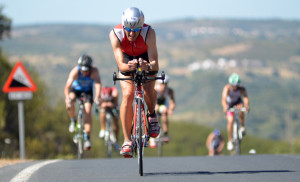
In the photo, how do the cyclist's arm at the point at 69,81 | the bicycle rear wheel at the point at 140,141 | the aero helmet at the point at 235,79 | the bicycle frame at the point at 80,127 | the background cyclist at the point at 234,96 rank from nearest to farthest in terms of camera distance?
1. the bicycle rear wheel at the point at 140,141
2. the cyclist's arm at the point at 69,81
3. the bicycle frame at the point at 80,127
4. the aero helmet at the point at 235,79
5. the background cyclist at the point at 234,96

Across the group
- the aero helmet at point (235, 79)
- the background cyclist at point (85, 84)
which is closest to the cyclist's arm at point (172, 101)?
the aero helmet at point (235, 79)

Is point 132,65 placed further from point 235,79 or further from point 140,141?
point 235,79

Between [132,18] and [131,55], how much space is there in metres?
0.82

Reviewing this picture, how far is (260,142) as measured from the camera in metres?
120

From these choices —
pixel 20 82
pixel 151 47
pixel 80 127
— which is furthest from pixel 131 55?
pixel 20 82

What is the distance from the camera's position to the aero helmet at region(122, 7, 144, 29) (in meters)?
8.28

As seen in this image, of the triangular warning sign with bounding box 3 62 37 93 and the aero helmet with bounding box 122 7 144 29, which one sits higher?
the aero helmet with bounding box 122 7 144 29

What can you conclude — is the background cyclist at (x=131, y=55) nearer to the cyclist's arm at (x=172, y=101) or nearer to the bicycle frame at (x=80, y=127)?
the bicycle frame at (x=80, y=127)

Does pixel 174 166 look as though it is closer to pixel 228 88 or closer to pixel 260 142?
pixel 228 88

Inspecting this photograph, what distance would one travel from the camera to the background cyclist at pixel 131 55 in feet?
27.3

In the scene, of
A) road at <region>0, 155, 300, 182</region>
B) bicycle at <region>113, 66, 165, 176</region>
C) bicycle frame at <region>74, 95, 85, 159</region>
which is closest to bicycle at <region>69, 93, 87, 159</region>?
bicycle frame at <region>74, 95, 85, 159</region>

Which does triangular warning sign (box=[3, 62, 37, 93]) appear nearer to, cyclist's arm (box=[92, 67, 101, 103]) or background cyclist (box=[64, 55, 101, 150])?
background cyclist (box=[64, 55, 101, 150])

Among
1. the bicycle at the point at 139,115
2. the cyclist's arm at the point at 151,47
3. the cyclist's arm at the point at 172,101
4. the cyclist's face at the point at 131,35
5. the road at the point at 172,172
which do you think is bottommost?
the road at the point at 172,172

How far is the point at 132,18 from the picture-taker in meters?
8.28
